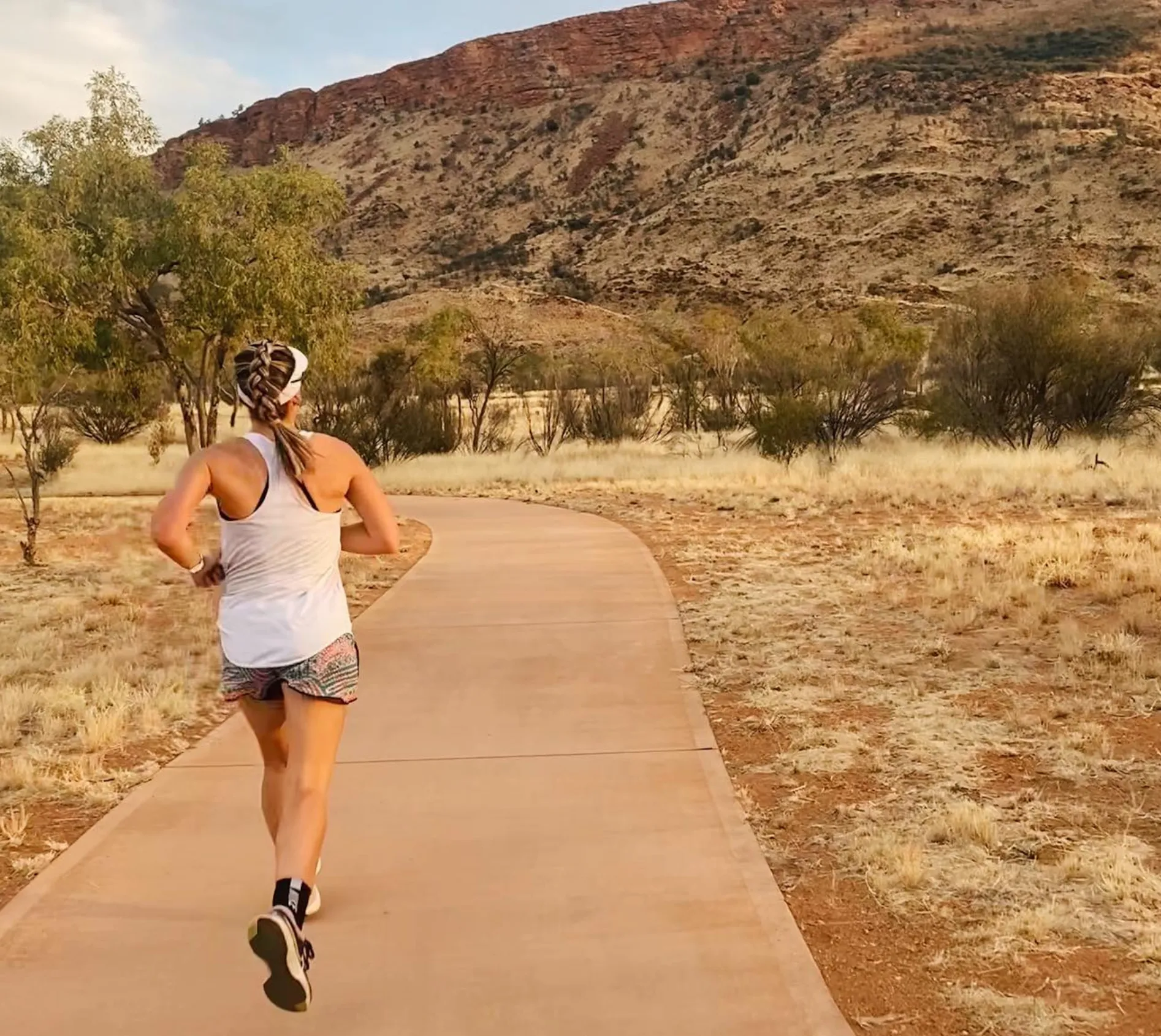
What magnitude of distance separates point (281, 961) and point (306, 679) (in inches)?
30.3

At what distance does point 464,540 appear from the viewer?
14039 mm

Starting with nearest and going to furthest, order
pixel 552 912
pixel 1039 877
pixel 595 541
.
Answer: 1. pixel 552 912
2. pixel 1039 877
3. pixel 595 541

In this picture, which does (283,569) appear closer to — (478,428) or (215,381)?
(215,381)

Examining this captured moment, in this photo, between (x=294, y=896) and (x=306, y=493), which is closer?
(x=294, y=896)

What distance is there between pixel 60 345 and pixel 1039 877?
14.1 meters

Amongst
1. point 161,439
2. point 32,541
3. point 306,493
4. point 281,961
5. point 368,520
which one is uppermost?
point 306,493

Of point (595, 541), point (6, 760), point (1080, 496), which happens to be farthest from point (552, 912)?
point (1080, 496)

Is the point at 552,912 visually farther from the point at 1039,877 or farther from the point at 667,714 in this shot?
the point at 667,714

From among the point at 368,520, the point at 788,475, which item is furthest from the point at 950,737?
the point at 788,475

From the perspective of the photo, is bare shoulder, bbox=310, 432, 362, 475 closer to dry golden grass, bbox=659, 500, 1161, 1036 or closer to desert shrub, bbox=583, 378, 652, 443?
dry golden grass, bbox=659, 500, 1161, 1036

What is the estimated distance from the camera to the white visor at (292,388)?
3.55 metres

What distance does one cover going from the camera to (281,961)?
10.2 feet

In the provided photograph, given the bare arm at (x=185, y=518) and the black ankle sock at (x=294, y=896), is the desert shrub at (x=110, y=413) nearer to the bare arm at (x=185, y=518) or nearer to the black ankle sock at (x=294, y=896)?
the bare arm at (x=185, y=518)

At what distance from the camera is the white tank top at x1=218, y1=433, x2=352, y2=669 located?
11.5ft
